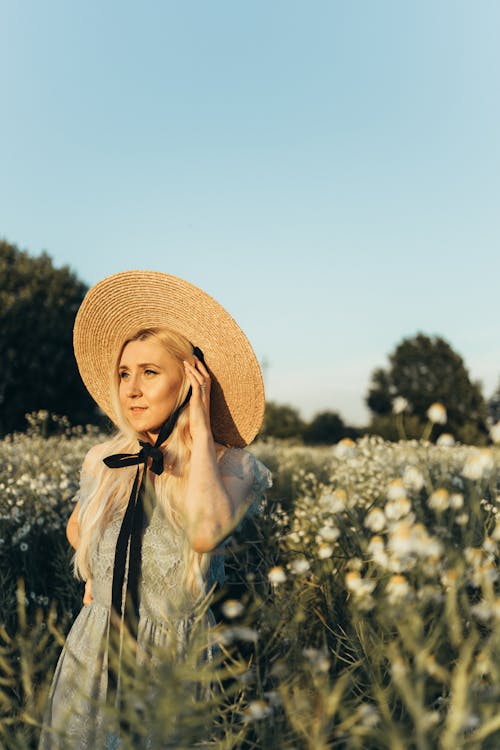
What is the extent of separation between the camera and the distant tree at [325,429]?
42.7m

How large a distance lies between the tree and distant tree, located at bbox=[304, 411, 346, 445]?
303 cm

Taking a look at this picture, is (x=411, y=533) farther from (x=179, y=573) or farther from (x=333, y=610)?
(x=333, y=610)

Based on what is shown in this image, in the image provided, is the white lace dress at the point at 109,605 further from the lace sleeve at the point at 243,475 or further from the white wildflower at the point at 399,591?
the white wildflower at the point at 399,591

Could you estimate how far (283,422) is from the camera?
149ft

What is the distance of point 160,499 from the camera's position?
2.67m

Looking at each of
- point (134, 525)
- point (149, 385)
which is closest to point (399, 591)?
point (134, 525)

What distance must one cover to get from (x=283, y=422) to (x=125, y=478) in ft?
141

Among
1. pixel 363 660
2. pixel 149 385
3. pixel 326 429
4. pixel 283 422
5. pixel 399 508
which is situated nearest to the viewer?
pixel 399 508

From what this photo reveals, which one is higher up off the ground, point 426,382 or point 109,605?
point 426,382

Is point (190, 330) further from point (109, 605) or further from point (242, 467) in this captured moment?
point (109, 605)

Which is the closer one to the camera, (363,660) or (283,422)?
(363,660)

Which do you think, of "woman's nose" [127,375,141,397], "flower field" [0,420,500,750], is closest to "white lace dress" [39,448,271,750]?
"flower field" [0,420,500,750]

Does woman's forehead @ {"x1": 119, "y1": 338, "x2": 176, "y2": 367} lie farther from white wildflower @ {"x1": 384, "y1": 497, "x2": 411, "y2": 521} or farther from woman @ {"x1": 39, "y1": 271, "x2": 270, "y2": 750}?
white wildflower @ {"x1": 384, "y1": 497, "x2": 411, "y2": 521}

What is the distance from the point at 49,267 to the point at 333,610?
2627cm
